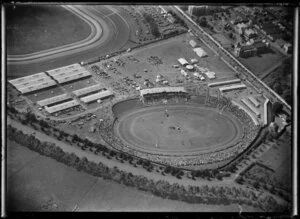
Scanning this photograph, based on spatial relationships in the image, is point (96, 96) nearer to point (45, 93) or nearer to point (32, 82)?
point (45, 93)

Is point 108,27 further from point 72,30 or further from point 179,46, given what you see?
point 179,46

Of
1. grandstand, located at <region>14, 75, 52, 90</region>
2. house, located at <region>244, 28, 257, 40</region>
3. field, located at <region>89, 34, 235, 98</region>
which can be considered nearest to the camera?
grandstand, located at <region>14, 75, 52, 90</region>

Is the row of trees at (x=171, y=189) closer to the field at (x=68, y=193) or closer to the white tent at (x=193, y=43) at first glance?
the field at (x=68, y=193)

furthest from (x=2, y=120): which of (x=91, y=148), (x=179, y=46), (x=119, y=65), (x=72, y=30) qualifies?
(x=179, y=46)

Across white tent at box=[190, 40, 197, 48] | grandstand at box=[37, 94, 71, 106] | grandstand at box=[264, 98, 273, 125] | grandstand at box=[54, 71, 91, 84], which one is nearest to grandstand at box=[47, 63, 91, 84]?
grandstand at box=[54, 71, 91, 84]

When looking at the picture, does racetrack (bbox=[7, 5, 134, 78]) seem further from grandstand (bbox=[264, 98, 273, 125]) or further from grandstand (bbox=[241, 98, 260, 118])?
grandstand (bbox=[264, 98, 273, 125])

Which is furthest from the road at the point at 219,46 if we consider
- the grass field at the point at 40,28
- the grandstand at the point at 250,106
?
the grass field at the point at 40,28
